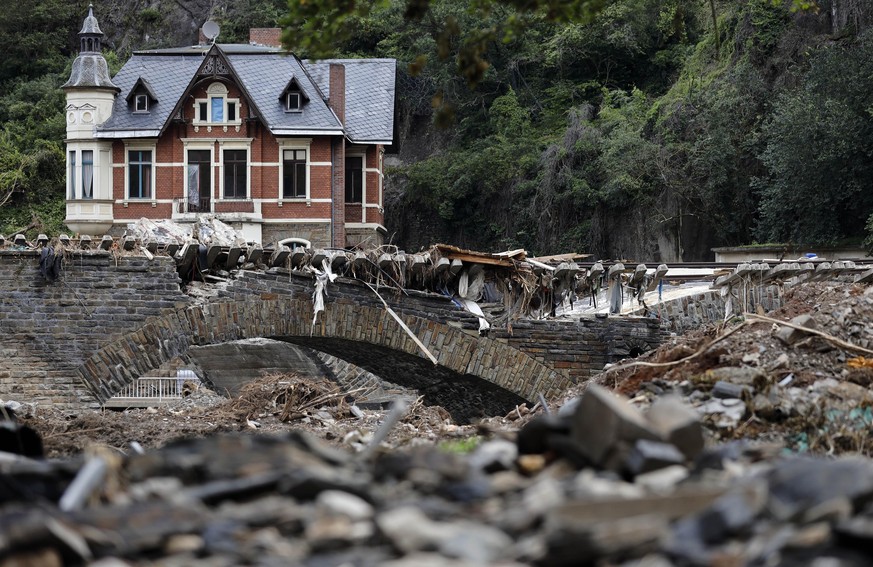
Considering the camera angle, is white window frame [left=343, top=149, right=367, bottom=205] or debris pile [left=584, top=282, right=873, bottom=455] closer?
debris pile [left=584, top=282, right=873, bottom=455]

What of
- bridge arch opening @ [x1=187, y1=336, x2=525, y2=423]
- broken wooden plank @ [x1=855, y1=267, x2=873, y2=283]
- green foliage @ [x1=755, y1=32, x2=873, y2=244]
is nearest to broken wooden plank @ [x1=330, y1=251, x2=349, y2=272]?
bridge arch opening @ [x1=187, y1=336, x2=525, y2=423]

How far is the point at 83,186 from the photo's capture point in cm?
4219

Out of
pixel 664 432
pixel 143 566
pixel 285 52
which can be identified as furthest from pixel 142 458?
pixel 285 52

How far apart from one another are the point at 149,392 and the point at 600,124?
2177cm

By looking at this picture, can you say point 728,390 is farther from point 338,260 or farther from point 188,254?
point 188,254

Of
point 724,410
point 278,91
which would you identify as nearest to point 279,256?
point 724,410

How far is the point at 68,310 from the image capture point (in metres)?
17.0

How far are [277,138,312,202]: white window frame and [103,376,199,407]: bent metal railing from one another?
45.5ft

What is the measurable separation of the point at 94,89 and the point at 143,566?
39.6m

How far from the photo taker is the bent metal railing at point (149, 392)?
27234 millimetres

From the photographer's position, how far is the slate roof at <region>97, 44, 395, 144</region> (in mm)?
41469

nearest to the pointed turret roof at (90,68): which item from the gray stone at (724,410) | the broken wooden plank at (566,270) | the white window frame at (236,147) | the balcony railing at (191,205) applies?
the white window frame at (236,147)

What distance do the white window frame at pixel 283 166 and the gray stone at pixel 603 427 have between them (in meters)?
36.7

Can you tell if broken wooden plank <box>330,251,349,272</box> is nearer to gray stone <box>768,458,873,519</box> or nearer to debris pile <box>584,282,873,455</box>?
debris pile <box>584,282,873,455</box>
